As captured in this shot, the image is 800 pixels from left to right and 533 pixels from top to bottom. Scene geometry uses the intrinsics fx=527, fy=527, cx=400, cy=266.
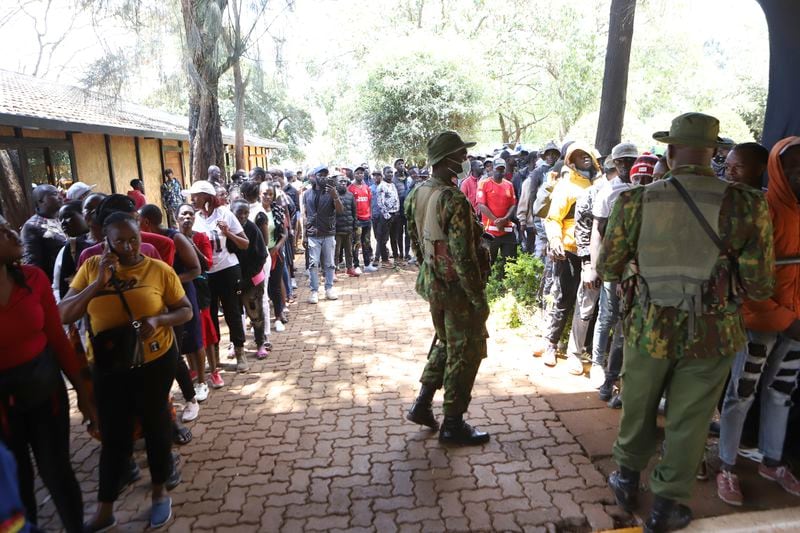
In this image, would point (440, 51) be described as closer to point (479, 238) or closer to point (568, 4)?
point (568, 4)

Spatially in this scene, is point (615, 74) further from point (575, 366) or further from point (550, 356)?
point (575, 366)

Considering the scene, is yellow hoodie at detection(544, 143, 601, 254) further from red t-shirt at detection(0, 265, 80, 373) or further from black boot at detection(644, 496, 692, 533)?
red t-shirt at detection(0, 265, 80, 373)

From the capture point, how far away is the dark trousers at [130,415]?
2842 mm

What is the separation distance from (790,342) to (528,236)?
6511mm

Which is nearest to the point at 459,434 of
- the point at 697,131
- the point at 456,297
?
the point at 456,297

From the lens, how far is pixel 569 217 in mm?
4820

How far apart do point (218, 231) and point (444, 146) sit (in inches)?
103

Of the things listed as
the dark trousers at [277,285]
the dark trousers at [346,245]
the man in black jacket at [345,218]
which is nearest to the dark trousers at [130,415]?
the dark trousers at [277,285]

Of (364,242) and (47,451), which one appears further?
(364,242)

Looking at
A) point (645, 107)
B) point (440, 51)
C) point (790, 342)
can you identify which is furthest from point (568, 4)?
point (790, 342)

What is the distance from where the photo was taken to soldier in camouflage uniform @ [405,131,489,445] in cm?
333

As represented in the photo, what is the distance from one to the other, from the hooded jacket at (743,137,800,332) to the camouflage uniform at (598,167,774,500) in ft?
1.18

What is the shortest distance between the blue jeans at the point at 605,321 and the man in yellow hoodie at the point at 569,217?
0.45m

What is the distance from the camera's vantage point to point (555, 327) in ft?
16.8
